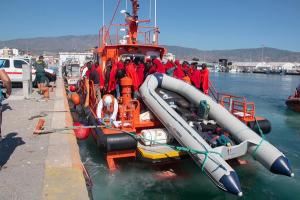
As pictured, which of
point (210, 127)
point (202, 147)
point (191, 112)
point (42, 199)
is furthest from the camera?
point (191, 112)

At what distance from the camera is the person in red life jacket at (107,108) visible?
23.8 feet

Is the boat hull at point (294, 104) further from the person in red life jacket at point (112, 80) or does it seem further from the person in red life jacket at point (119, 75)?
the person in red life jacket at point (112, 80)

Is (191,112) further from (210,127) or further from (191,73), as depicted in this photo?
(191,73)

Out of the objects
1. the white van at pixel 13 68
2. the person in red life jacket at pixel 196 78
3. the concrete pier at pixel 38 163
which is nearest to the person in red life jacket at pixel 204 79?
the person in red life jacket at pixel 196 78

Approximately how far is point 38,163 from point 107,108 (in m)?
2.82

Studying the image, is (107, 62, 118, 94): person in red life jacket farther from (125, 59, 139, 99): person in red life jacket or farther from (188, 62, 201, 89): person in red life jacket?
(188, 62, 201, 89): person in red life jacket

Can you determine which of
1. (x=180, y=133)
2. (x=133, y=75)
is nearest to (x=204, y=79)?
(x=133, y=75)

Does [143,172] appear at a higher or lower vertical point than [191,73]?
lower

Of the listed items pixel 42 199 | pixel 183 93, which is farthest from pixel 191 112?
pixel 42 199

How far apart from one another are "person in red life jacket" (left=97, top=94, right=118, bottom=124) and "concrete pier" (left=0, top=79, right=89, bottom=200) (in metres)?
0.90

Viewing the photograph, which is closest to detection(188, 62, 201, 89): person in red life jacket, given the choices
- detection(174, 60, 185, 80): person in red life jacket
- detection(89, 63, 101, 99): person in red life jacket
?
detection(174, 60, 185, 80): person in red life jacket

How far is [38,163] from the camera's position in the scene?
4.71 metres

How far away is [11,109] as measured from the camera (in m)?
9.52

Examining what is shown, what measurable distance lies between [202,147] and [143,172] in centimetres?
190
